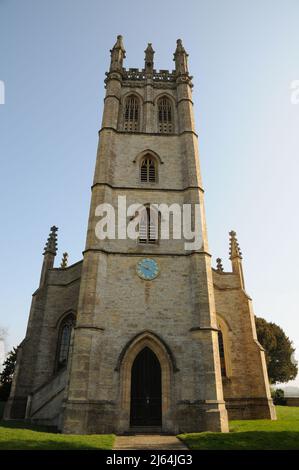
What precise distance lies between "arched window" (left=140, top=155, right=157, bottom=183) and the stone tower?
0.25 feet

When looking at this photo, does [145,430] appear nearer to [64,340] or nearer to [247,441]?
[247,441]

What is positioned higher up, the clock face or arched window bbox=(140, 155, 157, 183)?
arched window bbox=(140, 155, 157, 183)

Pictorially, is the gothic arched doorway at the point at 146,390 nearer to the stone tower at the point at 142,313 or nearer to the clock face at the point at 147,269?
the stone tower at the point at 142,313

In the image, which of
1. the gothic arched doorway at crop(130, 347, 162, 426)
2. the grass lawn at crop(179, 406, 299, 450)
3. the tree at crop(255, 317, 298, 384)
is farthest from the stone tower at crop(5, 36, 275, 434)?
the tree at crop(255, 317, 298, 384)

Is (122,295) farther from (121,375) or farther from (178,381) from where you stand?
(178,381)

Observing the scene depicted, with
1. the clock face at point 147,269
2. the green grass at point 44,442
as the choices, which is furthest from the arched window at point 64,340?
the green grass at point 44,442

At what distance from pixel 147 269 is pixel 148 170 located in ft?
23.4

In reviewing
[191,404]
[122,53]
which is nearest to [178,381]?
[191,404]

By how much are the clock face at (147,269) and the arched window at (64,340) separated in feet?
18.7

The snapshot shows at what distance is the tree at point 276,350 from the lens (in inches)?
1553

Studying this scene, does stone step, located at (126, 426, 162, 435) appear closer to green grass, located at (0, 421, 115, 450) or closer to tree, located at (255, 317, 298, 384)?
green grass, located at (0, 421, 115, 450)

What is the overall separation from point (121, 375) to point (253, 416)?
Result: 8299 mm

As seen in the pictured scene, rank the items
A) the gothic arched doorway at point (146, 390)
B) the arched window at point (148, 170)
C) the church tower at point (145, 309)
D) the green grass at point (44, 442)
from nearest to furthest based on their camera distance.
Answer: the green grass at point (44, 442) → the church tower at point (145, 309) → the gothic arched doorway at point (146, 390) → the arched window at point (148, 170)

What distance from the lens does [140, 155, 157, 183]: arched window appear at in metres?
20.2
